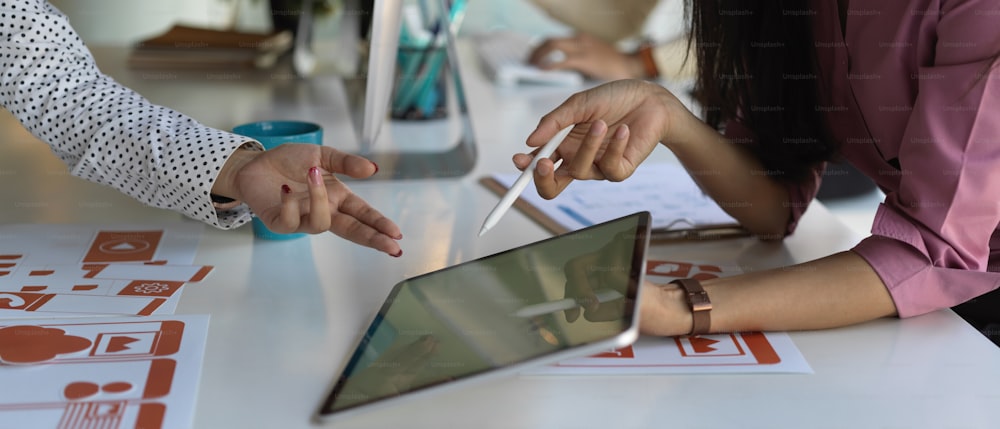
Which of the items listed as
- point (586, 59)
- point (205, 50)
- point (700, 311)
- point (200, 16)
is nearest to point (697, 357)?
point (700, 311)

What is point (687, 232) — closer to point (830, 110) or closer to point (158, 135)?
point (830, 110)

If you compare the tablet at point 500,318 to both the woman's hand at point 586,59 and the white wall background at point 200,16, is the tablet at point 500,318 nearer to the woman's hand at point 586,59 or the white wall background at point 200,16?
the woman's hand at point 586,59

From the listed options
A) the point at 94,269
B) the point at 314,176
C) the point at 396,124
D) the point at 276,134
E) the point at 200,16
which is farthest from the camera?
the point at 200,16

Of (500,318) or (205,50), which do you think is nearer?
(500,318)

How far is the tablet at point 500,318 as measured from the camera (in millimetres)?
675

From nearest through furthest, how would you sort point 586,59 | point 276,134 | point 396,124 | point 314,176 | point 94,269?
1. point 314,176
2. point 94,269
3. point 276,134
4. point 396,124
5. point 586,59

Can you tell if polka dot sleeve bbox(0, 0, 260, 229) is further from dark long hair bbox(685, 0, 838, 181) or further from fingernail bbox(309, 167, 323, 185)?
dark long hair bbox(685, 0, 838, 181)

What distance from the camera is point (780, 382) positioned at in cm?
78

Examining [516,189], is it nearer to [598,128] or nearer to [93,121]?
[598,128]

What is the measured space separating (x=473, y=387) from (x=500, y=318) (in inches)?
2.3

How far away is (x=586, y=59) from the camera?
1995 mm

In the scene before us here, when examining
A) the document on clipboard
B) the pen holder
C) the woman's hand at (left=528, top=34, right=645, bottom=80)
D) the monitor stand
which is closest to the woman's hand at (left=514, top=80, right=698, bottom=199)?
the document on clipboard

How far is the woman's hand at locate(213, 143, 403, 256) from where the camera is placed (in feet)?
3.04

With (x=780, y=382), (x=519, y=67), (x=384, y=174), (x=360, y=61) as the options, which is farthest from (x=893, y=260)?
(x=360, y=61)
